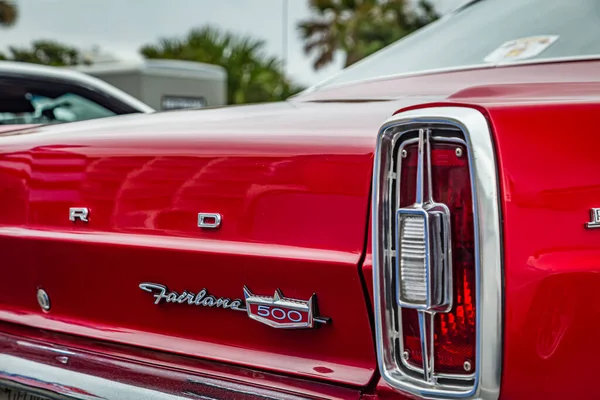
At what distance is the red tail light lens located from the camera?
5.00 ft

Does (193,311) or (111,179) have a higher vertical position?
(111,179)

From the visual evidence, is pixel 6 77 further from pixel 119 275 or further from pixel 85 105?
pixel 119 275

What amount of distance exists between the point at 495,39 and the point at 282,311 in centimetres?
125

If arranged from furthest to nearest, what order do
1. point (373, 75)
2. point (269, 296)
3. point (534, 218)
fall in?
1. point (373, 75)
2. point (269, 296)
3. point (534, 218)

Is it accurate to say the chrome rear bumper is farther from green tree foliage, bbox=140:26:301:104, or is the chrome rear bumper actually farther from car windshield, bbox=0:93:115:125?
green tree foliage, bbox=140:26:301:104

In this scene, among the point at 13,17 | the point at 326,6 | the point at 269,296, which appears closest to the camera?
the point at 269,296

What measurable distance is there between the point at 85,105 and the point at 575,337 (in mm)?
3367

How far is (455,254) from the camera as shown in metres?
1.53

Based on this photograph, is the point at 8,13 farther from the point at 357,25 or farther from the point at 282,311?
the point at 282,311

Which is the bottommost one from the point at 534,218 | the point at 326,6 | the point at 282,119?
the point at 534,218

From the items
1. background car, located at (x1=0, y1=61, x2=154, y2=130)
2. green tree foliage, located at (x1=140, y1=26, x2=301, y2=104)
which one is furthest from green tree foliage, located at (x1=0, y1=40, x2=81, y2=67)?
background car, located at (x1=0, y1=61, x2=154, y2=130)

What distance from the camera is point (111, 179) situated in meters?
2.05

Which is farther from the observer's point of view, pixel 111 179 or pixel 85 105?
pixel 85 105

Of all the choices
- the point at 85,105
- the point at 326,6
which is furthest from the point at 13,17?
the point at 85,105
